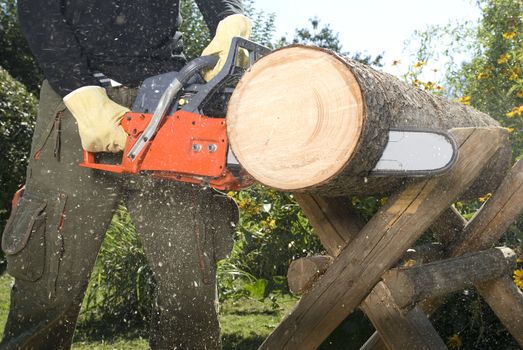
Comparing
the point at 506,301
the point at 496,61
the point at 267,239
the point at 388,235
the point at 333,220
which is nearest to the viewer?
the point at 388,235

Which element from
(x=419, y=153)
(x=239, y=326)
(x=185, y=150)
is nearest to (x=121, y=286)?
(x=239, y=326)

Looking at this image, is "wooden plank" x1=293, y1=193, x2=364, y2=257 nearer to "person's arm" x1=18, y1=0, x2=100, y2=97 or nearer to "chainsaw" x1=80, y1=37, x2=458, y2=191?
"chainsaw" x1=80, y1=37, x2=458, y2=191

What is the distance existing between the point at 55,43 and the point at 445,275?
1.59 metres

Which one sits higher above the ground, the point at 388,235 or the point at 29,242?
the point at 388,235

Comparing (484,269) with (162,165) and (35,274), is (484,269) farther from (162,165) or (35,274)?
(35,274)

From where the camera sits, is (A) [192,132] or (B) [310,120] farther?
(A) [192,132]

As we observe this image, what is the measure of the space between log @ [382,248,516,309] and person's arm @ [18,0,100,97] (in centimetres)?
124

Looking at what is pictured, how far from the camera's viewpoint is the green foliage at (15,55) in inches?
366

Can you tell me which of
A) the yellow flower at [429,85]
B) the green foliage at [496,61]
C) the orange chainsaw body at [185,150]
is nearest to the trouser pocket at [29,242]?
the orange chainsaw body at [185,150]

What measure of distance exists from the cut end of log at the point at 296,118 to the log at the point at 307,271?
1.65ft

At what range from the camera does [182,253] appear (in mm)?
2389

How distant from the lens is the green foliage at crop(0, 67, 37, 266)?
529 cm

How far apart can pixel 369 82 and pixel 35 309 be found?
1489 mm

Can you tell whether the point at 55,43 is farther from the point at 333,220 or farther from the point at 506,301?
the point at 506,301
